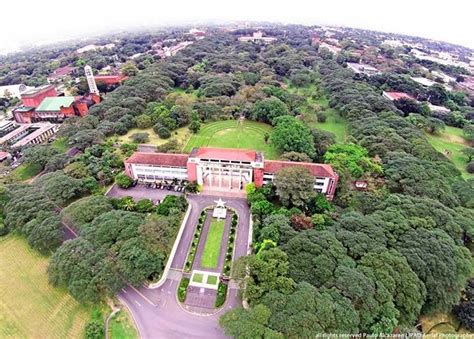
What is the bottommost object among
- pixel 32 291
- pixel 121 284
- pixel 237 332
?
pixel 32 291

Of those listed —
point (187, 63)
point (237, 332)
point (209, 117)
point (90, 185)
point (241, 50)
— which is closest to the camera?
point (237, 332)

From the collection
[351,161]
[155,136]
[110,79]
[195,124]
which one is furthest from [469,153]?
[110,79]

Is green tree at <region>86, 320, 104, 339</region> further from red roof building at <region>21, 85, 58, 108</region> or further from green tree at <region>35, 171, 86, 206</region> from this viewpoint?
red roof building at <region>21, 85, 58, 108</region>

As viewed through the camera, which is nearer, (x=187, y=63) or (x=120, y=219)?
(x=120, y=219)

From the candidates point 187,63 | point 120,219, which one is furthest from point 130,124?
point 187,63

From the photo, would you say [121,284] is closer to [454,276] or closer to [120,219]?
[120,219]
